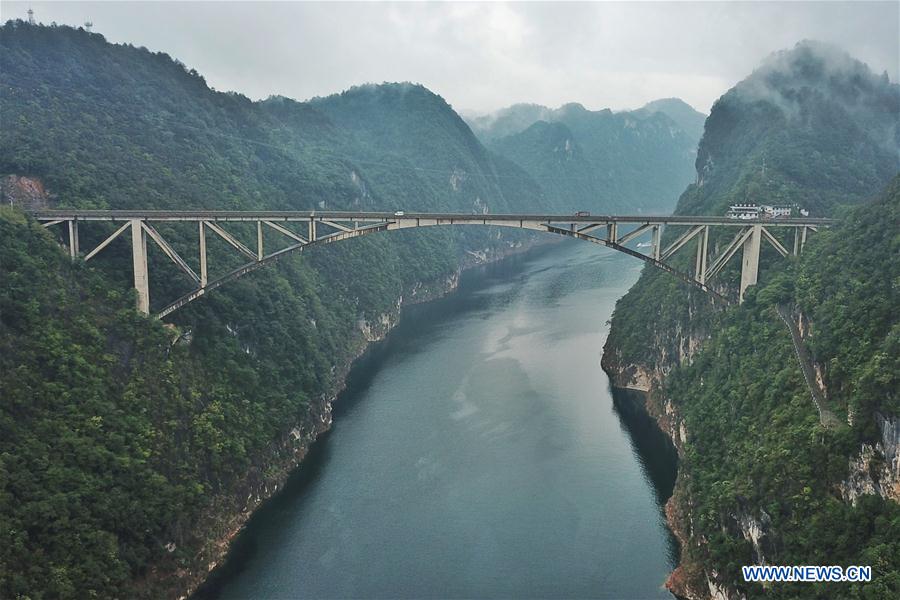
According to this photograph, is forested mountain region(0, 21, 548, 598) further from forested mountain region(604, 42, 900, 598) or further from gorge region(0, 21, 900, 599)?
forested mountain region(604, 42, 900, 598)

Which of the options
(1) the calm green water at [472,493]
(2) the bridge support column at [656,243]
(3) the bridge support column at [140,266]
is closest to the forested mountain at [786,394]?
(1) the calm green water at [472,493]

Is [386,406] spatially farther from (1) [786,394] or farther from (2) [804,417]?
(2) [804,417]

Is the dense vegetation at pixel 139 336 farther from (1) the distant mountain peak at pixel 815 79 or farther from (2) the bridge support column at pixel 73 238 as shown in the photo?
(1) the distant mountain peak at pixel 815 79

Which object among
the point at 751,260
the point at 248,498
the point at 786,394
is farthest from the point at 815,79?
the point at 248,498

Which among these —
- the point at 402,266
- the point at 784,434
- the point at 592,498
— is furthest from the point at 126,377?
the point at 402,266

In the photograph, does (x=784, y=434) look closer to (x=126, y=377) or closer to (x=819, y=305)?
(x=819, y=305)

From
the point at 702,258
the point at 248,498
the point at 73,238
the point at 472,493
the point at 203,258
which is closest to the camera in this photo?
the point at 248,498

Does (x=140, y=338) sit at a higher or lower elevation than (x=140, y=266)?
lower

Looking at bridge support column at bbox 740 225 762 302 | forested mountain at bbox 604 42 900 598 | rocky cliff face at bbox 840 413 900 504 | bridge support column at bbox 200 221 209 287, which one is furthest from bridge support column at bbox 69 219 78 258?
bridge support column at bbox 740 225 762 302
